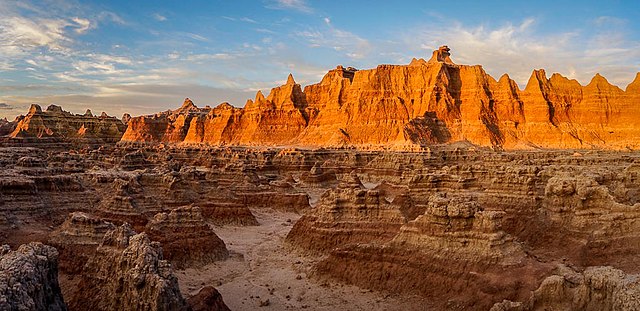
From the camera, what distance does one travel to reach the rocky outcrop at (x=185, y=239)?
83.9 feet

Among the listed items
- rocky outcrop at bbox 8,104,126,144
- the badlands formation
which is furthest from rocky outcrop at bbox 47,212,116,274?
rocky outcrop at bbox 8,104,126,144

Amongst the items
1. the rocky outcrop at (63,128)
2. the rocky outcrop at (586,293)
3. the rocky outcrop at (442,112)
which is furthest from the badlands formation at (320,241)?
the rocky outcrop at (63,128)

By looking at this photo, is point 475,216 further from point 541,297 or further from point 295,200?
point 295,200

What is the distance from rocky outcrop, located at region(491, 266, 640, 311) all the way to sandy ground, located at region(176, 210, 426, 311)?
4491 mm

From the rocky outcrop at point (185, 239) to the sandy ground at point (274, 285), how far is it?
0.69 metres

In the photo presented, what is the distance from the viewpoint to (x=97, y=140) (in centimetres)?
13112

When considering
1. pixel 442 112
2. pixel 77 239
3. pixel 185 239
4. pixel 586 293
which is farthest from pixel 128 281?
pixel 442 112

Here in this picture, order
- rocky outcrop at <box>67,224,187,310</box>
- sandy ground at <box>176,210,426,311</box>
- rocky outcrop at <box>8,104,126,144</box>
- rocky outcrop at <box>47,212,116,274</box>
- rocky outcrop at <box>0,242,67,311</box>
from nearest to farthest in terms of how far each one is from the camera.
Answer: rocky outcrop at <box>0,242,67,311</box>
rocky outcrop at <box>67,224,187,310</box>
sandy ground at <box>176,210,426,311</box>
rocky outcrop at <box>47,212,116,274</box>
rocky outcrop at <box>8,104,126,144</box>

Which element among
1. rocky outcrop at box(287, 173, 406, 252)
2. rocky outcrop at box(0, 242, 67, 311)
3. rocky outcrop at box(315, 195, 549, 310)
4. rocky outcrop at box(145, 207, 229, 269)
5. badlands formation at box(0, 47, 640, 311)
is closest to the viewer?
rocky outcrop at box(0, 242, 67, 311)

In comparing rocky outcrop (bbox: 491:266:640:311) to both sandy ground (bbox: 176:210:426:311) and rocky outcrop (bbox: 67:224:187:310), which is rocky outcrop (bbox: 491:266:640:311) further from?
rocky outcrop (bbox: 67:224:187:310)

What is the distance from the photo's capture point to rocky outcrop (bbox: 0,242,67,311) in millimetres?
9531

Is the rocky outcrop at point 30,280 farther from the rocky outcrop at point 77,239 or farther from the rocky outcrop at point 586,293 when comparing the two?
the rocky outcrop at point 586,293

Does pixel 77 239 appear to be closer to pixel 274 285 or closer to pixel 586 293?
pixel 274 285

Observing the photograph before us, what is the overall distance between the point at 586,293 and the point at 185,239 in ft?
63.4
